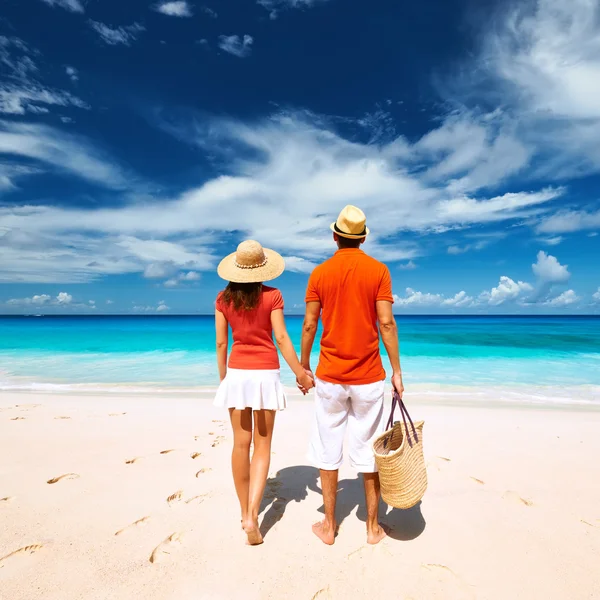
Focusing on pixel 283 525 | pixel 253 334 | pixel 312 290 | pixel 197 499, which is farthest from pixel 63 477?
pixel 312 290

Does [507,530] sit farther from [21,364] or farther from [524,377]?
[21,364]

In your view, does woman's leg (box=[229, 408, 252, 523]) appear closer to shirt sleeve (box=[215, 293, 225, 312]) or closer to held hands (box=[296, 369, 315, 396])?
held hands (box=[296, 369, 315, 396])

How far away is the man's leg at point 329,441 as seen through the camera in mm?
2795

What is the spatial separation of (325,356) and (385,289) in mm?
673

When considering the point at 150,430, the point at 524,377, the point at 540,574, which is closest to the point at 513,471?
the point at 540,574

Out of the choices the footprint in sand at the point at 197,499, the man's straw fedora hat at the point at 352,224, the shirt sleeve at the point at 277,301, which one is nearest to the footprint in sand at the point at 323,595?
the footprint in sand at the point at 197,499

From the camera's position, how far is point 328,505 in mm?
2828

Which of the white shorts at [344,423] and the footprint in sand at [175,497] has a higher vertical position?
the white shorts at [344,423]

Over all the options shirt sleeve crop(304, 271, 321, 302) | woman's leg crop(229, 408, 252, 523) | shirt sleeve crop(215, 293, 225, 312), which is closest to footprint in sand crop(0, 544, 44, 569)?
woman's leg crop(229, 408, 252, 523)

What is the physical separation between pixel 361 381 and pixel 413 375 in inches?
430

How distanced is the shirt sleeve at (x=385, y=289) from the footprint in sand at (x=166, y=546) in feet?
7.62

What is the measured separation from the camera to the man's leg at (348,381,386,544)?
276 centimetres

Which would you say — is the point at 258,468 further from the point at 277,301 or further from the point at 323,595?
the point at 277,301

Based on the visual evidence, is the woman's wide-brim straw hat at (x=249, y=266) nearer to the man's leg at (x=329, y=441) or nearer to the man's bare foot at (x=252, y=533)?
the man's leg at (x=329, y=441)
